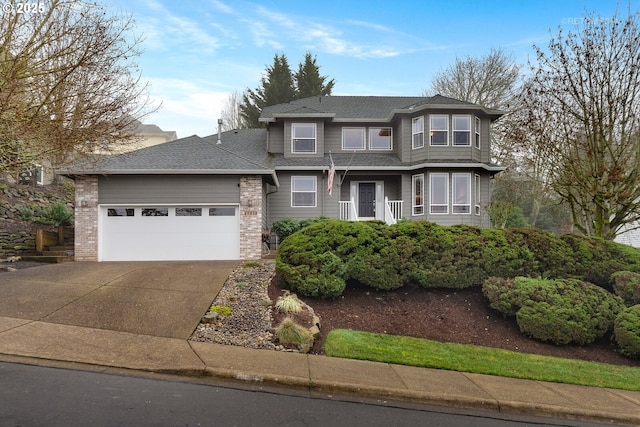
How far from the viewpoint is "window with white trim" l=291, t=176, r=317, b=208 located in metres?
17.6

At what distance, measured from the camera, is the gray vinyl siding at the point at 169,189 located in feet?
44.3

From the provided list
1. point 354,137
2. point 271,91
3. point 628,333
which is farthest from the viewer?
point 271,91

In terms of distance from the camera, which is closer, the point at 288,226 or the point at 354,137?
the point at 288,226

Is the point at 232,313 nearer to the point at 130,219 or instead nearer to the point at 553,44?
the point at 130,219

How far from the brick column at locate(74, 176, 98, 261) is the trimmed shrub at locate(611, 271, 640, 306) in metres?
14.3

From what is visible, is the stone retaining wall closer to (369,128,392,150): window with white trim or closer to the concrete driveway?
the concrete driveway

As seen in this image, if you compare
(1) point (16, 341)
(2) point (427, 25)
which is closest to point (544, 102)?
(2) point (427, 25)

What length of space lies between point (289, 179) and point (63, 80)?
32.0 ft

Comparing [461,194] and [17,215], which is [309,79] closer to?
[461,194]

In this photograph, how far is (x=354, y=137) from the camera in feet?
63.4

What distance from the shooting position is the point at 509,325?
8750 mm

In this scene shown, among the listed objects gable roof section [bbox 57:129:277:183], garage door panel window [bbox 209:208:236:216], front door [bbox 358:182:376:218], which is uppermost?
gable roof section [bbox 57:129:277:183]

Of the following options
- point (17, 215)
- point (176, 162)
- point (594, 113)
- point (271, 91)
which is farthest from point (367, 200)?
point (271, 91)

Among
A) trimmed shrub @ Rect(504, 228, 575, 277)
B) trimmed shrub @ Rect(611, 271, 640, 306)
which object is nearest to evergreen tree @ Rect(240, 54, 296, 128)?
trimmed shrub @ Rect(504, 228, 575, 277)
